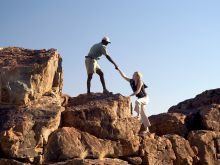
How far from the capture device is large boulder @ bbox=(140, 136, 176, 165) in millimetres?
17078

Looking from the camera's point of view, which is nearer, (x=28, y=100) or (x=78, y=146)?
(x=78, y=146)

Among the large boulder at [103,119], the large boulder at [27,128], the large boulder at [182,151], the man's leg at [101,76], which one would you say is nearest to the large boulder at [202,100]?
the large boulder at [182,151]

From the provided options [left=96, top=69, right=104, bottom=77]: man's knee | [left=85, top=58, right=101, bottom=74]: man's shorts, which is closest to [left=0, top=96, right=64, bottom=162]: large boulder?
[left=85, top=58, right=101, bottom=74]: man's shorts

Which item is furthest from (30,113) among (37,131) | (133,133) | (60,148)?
(133,133)

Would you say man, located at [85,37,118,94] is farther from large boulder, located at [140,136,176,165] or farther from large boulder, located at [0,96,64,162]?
large boulder, located at [140,136,176,165]

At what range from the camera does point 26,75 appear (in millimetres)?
16406

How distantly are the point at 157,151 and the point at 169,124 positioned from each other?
12.0 feet

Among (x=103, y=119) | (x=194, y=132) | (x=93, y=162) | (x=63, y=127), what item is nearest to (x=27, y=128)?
(x=63, y=127)

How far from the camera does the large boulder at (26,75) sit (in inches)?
635

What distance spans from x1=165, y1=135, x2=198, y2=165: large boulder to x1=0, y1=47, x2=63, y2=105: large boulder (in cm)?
573

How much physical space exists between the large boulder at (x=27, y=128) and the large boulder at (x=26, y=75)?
46 centimetres

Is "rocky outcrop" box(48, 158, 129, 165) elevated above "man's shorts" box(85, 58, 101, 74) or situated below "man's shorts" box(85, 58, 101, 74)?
below

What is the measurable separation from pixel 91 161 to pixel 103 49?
5444 mm

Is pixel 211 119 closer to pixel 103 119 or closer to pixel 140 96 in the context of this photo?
pixel 140 96
